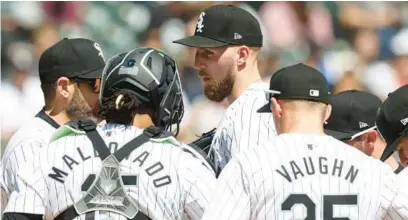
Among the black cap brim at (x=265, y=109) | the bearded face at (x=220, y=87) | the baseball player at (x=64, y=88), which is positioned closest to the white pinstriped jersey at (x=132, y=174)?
the black cap brim at (x=265, y=109)

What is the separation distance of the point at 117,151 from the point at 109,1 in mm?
6353

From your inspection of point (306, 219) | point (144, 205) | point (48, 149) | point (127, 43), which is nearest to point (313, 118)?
point (306, 219)

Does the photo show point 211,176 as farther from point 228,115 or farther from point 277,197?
point 228,115

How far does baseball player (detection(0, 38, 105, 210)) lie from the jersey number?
6.04 ft

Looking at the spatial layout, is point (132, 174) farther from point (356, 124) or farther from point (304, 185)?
point (356, 124)

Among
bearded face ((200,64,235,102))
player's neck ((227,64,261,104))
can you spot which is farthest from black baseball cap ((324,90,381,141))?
bearded face ((200,64,235,102))

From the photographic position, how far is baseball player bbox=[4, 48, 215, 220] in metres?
4.12

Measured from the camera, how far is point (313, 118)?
4094 mm

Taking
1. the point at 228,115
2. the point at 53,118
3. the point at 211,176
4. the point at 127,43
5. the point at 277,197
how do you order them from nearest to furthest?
the point at 277,197 < the point at 211,176 < the point at 228,115 < the point at 53,118 < the point at 127,43

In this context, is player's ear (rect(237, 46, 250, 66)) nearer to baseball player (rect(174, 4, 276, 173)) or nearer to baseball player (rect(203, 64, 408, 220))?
baseball player (rect(174, 4, 276, 173))

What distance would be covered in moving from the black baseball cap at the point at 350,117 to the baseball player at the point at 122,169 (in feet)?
6.02

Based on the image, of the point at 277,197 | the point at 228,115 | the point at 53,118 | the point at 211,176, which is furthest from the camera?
the point at 53,118

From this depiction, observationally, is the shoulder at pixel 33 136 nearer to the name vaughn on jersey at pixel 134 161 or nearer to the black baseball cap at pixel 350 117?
the name vaughn on jersey at pixel 134 161

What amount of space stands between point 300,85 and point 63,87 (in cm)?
199
